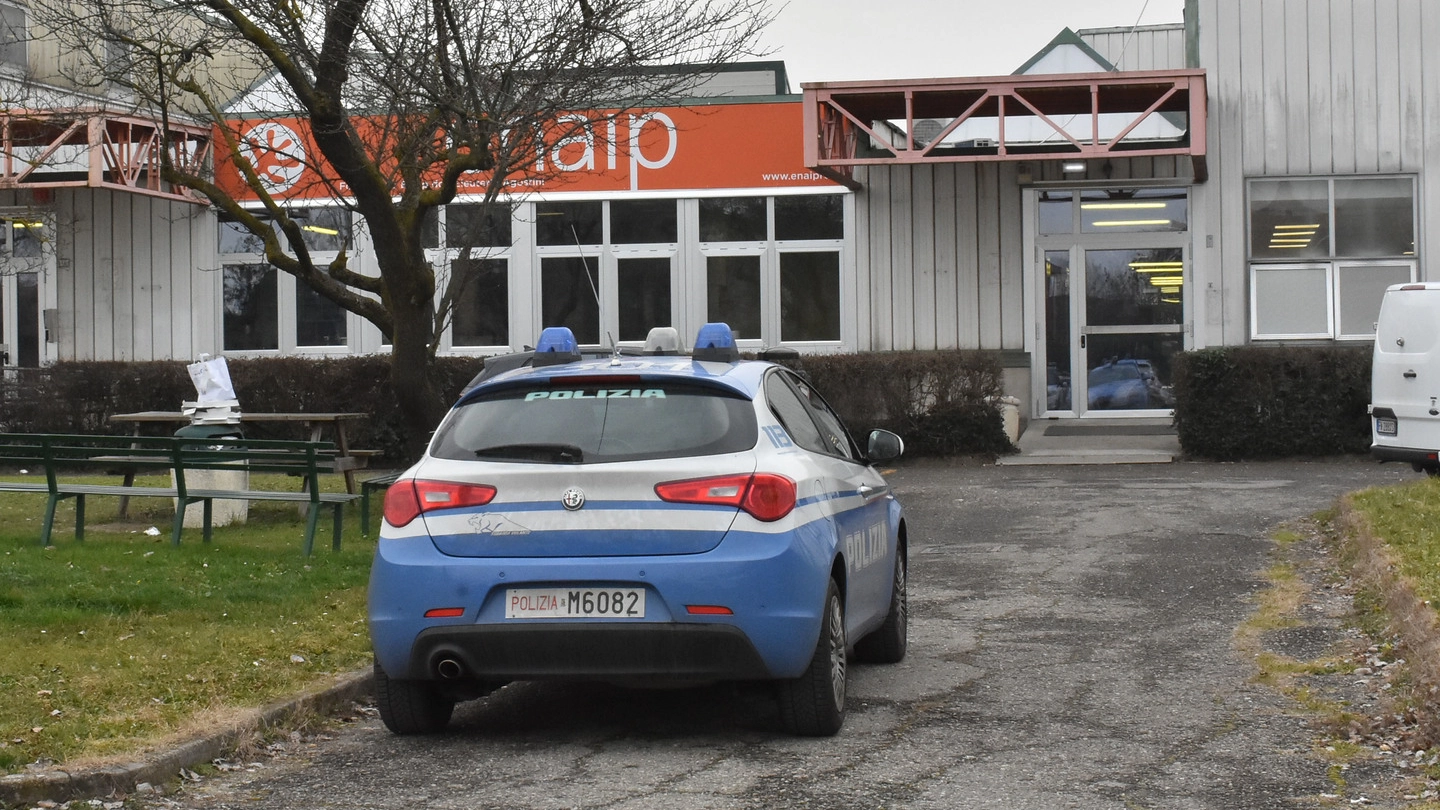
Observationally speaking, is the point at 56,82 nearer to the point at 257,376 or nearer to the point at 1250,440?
the point at 257,376

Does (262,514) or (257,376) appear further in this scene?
(257,376)

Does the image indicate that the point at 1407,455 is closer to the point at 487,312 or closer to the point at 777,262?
the point at 777,262

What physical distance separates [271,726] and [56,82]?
2317 centimetres

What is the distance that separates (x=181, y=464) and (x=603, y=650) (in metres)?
6.36

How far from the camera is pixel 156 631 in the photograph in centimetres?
826

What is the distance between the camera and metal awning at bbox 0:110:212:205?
21.3 metres

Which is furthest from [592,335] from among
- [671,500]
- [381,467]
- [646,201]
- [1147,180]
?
[671,500]

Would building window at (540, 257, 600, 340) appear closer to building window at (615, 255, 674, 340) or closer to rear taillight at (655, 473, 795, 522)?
building window at (615, 255, 674, 340)

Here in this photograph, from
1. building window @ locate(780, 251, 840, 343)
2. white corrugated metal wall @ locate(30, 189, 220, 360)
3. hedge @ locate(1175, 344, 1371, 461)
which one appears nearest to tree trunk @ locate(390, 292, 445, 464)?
hedge @ locate(1175, 344, 1371, 461)

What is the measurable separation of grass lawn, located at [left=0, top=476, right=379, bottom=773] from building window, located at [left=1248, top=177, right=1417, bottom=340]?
13.1 m

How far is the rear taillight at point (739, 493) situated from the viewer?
606cm

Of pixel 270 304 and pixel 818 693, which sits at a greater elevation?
pixel 270 304

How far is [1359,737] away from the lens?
20.4 ft

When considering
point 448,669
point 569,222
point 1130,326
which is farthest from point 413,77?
point 1130,326
